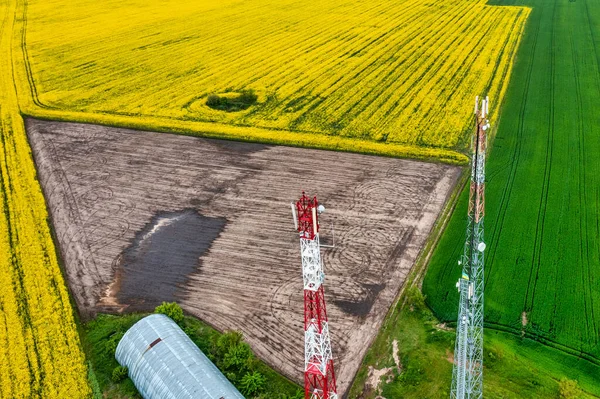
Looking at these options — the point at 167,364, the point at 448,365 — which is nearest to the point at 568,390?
the point at 448,365

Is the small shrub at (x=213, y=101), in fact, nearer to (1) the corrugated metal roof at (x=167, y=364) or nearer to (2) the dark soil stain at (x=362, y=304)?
(2) the dark soil stain at (x=362, y=304)

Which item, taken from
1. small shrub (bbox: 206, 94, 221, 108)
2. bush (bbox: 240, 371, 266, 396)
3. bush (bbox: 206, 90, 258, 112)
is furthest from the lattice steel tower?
small shrub (bbox: 206, 94, 221, 108)

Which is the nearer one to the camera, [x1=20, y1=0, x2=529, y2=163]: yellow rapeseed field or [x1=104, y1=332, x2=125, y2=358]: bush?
[x1=104, y1=332, x2=125, y2=358]: bush

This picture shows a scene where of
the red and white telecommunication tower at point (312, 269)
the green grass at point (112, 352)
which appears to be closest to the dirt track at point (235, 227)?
the green grass at point (112, 352)

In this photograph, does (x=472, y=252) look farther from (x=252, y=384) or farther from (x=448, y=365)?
(x=252, y=384)

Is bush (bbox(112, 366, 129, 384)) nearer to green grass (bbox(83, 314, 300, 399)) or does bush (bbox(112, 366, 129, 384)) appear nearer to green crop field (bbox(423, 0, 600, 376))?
green grass (bbox(83, 314, 300, 399))

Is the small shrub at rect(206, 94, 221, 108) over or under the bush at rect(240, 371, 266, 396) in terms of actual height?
over

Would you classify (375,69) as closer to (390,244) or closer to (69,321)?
(390,244)
